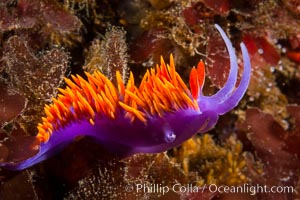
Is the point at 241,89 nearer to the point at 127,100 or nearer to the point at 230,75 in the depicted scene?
the point at 230,75

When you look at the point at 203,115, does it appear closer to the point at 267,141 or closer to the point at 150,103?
the point at 150,103

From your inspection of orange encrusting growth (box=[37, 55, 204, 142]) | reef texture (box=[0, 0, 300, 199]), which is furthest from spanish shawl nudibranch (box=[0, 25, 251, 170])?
reef texture (box=[0, 0, 300, 199])

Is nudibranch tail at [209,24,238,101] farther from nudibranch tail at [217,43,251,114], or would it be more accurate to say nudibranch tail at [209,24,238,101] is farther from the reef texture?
the reef texture

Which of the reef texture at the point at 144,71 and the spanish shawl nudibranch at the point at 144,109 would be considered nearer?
the spanish shawl nudibranch at the point at 144,109

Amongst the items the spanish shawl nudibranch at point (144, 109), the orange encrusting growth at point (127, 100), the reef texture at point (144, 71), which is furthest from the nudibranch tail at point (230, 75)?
the reef texture at point (144, 71)

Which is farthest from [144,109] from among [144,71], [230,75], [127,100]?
[144,71]

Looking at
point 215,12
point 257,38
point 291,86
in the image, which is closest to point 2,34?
point 215,12

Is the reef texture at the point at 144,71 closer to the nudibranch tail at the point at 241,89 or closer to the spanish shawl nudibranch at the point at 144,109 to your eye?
the spanish shawl nudibranch at the point at 144,109
